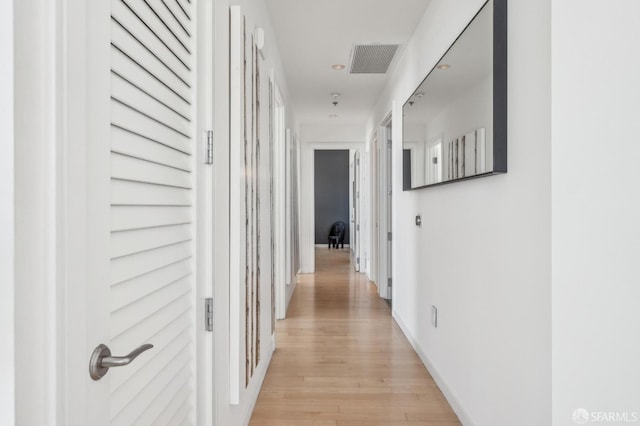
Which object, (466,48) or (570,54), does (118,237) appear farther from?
(466,48)

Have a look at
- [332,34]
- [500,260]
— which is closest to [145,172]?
[500,260]

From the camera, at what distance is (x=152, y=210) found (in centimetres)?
98

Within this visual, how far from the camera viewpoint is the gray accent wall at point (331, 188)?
11.7 meters

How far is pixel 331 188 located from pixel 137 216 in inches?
428

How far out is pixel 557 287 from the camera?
89 cm

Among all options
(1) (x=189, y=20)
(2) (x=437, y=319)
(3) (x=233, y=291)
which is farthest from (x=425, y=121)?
(1) (x=189, y=20)

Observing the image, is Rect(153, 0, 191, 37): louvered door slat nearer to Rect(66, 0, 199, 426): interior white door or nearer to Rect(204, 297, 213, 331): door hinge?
Rect(66, 0, 199, 426): interior white door

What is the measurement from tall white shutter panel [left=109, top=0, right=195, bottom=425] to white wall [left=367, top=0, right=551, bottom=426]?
109 cm

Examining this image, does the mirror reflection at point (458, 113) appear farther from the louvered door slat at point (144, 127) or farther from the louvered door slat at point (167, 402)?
the louvered door slat at point (167, 402)

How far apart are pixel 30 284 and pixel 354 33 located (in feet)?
10.6

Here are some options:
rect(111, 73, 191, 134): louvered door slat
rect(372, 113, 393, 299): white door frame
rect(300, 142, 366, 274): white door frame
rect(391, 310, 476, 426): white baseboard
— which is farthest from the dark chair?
rect(111, 73, 191, 134): louvered door slat

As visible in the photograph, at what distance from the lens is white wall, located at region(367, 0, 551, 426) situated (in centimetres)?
138

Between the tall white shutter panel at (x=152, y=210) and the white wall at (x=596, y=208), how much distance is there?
0.87m

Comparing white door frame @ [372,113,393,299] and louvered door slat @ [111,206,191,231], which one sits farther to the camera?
white door frame @ [372,113,393,299]
